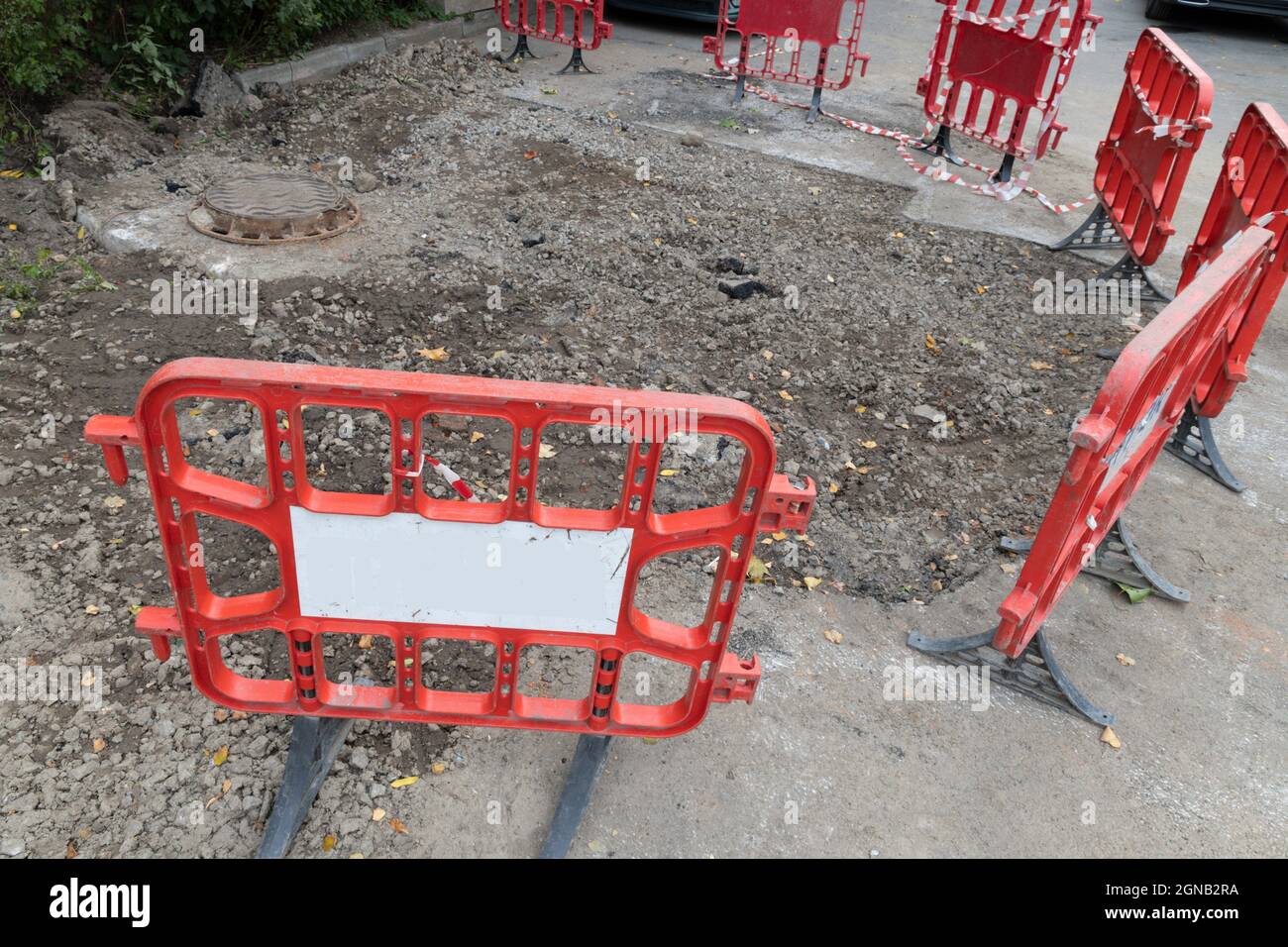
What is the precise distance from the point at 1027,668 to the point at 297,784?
2706mm

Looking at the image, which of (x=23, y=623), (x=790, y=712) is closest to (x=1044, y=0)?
(x=790, y=712)

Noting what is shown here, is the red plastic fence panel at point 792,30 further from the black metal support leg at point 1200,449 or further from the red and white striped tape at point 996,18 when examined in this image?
the black metal support leg at point 1200,449

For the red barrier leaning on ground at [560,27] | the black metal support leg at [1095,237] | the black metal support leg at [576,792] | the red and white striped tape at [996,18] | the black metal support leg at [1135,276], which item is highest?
the red and white striped tape at [996,18]

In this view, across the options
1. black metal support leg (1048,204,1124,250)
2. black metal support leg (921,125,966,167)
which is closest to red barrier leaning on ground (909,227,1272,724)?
black metal support leg (1048,204,1124,250)

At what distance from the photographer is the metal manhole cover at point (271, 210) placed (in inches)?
241

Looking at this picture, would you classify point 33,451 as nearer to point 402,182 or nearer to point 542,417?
point 542,417

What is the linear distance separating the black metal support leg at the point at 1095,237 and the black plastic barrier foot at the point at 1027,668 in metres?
4.78

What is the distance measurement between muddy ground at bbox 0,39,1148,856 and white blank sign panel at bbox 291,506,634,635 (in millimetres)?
841

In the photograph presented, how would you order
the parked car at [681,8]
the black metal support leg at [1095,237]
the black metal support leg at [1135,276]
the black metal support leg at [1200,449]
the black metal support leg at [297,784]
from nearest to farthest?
the black metal support leg at [297,784]
the black metal support leg at [1200,449]
the black metal support leg at [1135,276]
the black metal support leg at [1095,237]
the parked car at [681,8]

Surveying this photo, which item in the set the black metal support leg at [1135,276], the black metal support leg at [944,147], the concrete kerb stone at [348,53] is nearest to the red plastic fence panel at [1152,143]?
the black metal support leg at [1135,276]

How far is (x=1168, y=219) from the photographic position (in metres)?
6.06

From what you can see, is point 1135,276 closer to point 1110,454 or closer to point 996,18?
point 996,18

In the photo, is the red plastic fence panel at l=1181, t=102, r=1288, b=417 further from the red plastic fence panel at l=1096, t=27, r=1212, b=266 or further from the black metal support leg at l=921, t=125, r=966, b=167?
the black metal support leg at l=921, t=125, r=966, b=167

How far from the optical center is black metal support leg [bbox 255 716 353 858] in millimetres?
2795
